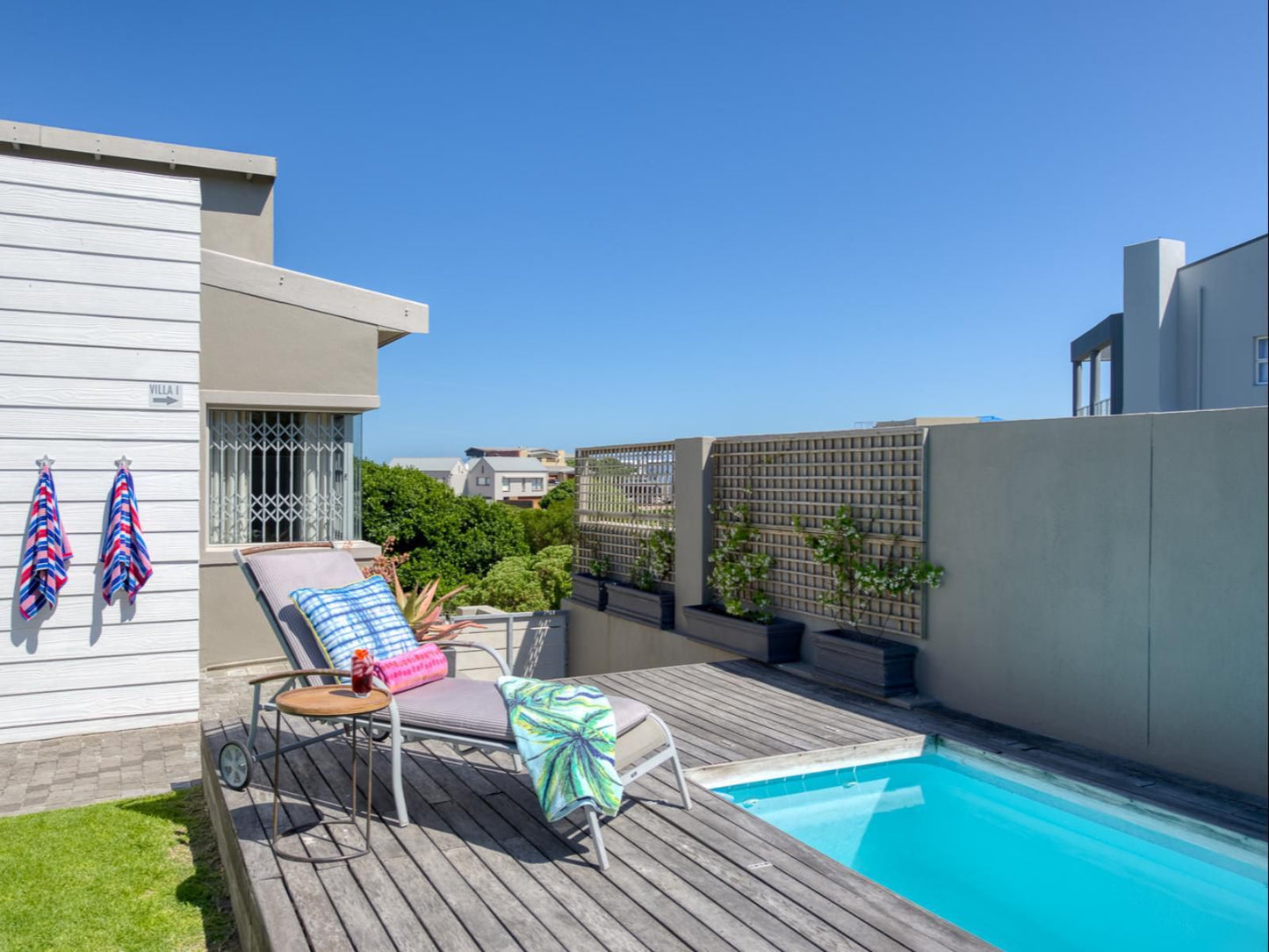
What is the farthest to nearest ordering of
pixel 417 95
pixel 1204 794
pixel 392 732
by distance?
pixel 417 95 → pixel 1204 794 → pixel 392 732

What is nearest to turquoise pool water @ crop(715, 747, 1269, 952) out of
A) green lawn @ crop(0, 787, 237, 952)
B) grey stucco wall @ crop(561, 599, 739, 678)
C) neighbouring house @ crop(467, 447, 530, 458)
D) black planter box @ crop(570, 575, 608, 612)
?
green lawn @ crop(0, 787, 237, 952)

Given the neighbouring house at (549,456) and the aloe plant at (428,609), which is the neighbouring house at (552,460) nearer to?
the neighbouring house at (549,456)

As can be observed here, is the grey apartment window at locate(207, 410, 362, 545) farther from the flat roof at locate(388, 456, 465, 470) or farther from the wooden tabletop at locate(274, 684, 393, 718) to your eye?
the flat roof at locate(388, 456, 465, 470)

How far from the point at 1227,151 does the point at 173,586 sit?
6.46 meters

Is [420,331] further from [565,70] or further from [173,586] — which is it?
[565,70]

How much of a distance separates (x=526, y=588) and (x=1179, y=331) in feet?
44.8

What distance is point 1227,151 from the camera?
1.40m

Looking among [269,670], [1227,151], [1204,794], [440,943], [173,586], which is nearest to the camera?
[1227,151]

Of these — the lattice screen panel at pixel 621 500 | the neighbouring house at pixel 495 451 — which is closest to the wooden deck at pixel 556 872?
the lattice screen panel at pixel 621 500

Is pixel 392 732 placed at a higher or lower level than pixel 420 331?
lower

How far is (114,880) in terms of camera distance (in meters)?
3.88

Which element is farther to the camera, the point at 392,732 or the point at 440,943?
the point at 392,732

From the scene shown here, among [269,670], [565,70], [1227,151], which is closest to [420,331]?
[269,670]

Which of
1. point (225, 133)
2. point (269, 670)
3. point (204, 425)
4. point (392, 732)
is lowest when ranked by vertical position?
point (269, 670)
